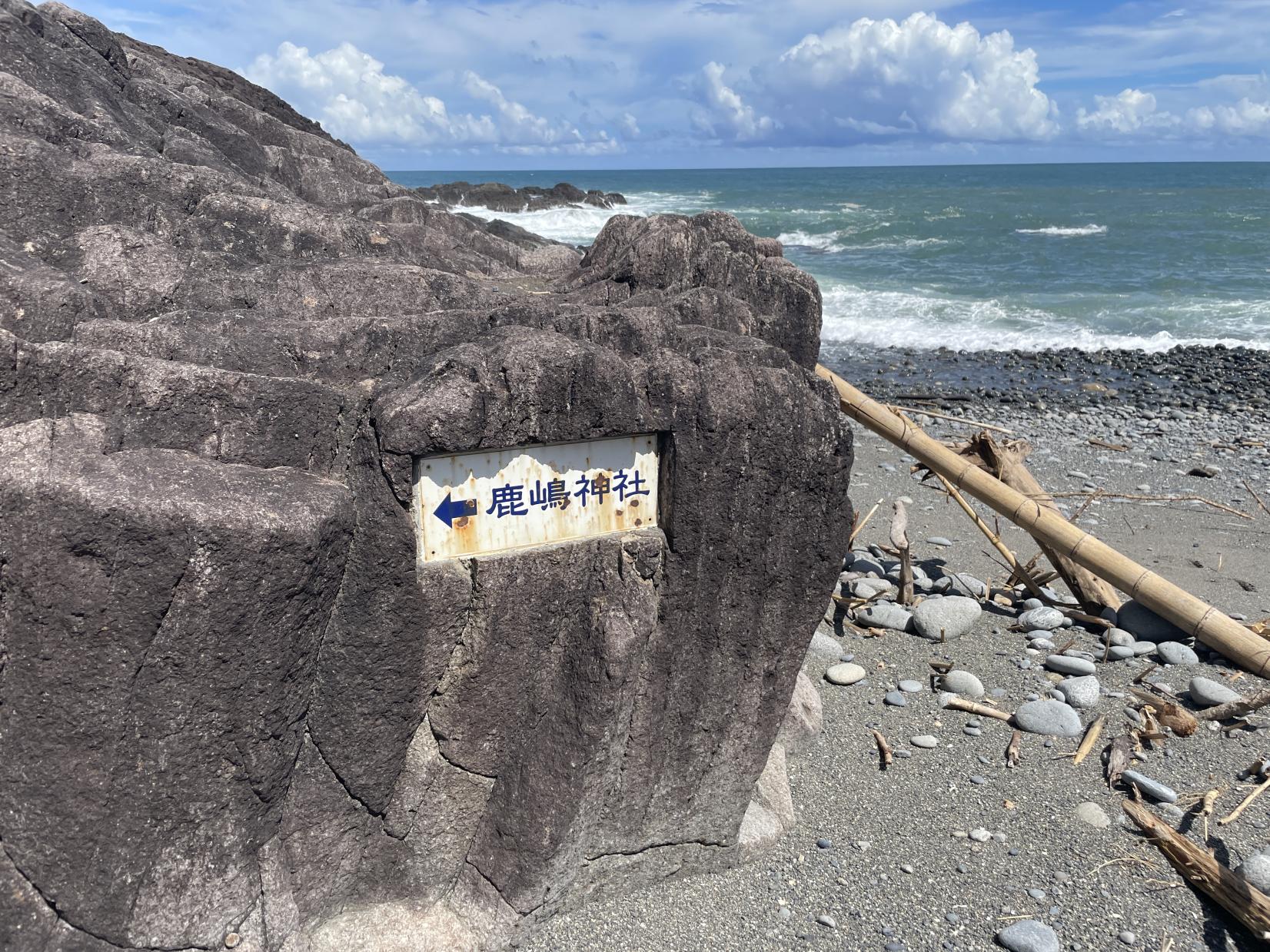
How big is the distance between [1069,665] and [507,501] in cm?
441

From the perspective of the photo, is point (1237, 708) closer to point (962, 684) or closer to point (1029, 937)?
point (962, 684)

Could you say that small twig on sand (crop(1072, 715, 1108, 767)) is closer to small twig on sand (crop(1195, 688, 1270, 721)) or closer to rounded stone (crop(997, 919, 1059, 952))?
small twig on sand (crop(1195, 688, 1270, 721))

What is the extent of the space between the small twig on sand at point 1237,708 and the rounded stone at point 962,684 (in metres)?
1.22

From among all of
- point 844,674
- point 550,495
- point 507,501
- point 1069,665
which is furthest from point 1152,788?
point 507,501

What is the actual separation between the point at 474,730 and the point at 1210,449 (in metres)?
12.4

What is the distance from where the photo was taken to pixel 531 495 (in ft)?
11.9

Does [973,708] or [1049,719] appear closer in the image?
[1049,719]

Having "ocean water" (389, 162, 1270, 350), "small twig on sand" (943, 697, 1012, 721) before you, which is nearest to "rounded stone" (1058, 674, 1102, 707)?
"small twig on sand" (943, 697, 1012, 721)

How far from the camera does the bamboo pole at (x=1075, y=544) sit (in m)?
5.98

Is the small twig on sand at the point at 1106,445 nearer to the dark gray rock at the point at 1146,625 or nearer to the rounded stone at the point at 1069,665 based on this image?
the dark gray rock at the point at 1146,625

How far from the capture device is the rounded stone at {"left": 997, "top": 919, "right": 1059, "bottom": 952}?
3994 millimetres

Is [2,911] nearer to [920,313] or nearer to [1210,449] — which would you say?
[1210,449]

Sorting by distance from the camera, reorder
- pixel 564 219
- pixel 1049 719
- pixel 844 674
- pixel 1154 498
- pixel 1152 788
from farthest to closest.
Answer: pixel 564 219
pixel 1154 498
pixel 844 674
pixel 1049 719
pixel 1152 788

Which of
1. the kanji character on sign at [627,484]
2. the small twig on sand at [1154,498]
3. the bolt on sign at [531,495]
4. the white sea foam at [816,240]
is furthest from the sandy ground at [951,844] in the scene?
the white sea foam at [816,240]
